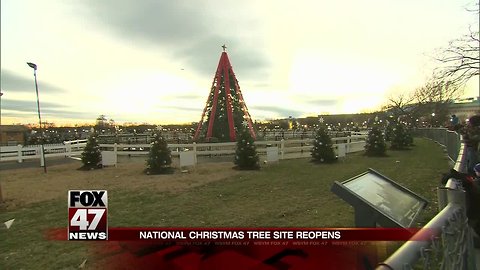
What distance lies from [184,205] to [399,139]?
19.7 meters

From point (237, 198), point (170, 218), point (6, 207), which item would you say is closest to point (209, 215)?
point (170, 218)

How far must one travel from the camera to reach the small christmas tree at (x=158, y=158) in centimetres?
1255

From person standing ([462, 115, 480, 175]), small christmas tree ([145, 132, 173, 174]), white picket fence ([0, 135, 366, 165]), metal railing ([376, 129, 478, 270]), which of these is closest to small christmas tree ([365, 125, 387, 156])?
white picket fence ([0, 135, 366, 165])

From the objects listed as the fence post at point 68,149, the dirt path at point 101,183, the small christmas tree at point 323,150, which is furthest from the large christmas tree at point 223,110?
the dirt path at point 101,183

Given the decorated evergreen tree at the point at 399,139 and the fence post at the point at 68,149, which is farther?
the decorated evergreen tree at the point at 399,139

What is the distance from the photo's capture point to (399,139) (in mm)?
22641

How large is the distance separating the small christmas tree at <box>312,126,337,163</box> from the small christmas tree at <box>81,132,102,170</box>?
9.48 m

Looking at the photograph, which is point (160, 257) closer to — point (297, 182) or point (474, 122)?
point (474, 122)

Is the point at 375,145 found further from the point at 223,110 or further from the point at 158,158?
the point at 158,158

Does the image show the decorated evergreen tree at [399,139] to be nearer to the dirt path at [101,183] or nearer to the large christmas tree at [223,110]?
the large christmas tree at [223,110]

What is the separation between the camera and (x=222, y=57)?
25.1 m

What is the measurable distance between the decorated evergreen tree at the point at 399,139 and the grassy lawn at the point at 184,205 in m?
11.7

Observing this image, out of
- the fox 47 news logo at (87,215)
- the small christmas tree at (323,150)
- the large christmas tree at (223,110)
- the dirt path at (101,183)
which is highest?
the large christmas tree at (223,110)

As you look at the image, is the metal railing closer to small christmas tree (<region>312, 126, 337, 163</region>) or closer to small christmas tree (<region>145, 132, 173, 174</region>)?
small christmas tree (<region>145, 132, 173, 174</region>)
